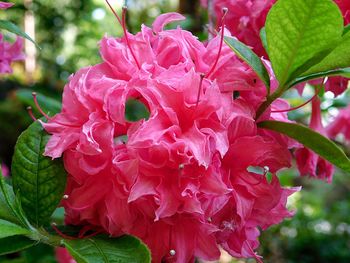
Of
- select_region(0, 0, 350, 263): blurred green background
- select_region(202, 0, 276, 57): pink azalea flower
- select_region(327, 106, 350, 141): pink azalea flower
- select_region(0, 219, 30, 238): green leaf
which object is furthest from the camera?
select_region(0, 0, 350, 263): blurred green background

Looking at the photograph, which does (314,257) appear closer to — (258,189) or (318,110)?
(318,110)

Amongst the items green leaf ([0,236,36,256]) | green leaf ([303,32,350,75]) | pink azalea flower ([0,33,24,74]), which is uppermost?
green leaf ([303,32,350,75])

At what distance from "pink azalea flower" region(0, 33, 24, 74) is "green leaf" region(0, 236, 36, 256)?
0.85ft

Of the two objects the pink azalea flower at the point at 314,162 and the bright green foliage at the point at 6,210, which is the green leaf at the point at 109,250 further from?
the pink azalea flower at the point at 314,162

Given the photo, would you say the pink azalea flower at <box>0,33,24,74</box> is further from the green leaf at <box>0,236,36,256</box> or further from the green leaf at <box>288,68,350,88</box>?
the green leaf at <box>288,68,350,88</box>

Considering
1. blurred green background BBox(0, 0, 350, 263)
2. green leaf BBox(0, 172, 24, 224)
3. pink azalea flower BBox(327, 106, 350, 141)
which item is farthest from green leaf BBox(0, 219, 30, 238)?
blurred green background BBox(0, 0, 350, 263)

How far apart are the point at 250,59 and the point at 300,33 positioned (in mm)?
51

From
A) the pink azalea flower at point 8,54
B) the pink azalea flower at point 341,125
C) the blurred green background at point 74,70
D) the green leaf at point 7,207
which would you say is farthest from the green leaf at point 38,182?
the blurred green background at point 74,70

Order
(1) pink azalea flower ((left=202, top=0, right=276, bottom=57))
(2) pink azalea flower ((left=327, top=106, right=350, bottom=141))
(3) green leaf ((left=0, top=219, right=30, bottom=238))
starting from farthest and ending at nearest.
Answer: (2) pink azalea flower ((left=327, top=106, right=350, bottom=141)), (1) pink azalea flower ((left=202, top=0, right=276, bottom=57)), (3) green leaf ((left=0, top=219, right=30, bottom=238))

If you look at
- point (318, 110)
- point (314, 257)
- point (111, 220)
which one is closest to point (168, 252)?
point (111, 220)

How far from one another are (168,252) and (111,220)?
2.4 inches

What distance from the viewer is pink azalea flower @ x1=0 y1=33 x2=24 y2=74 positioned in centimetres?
71

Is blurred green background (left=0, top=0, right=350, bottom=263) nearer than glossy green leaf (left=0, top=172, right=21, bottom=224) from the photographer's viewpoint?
No

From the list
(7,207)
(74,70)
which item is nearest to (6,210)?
(7,207)
